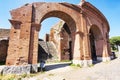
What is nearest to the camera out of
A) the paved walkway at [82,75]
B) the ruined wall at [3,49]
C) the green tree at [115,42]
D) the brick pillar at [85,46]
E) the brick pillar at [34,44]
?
the paved walkway at [82,75]

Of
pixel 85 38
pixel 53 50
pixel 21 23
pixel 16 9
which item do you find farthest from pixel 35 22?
pixel 53 50

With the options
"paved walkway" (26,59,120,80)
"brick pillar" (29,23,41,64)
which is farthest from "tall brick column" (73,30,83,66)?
"brick pillar" (29,23,41,64)

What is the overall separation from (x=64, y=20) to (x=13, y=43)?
6168 mm

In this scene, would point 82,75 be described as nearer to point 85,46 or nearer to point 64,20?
point 85,46

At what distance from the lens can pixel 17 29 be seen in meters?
8.52

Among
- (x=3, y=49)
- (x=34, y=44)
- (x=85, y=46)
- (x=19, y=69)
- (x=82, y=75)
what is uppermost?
(x=34, y=44)

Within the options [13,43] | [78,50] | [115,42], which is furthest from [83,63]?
[115,42]

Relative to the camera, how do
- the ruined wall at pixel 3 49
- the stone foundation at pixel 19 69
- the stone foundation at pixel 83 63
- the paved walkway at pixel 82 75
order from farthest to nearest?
the ruined wall at pixel 3 49 < the stone foundation at pixel 83 63 < the stone foundation at pixel 19 69 < the paved walkway at pixel 82 75

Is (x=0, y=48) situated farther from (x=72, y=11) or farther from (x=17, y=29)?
(x=72, y=11)

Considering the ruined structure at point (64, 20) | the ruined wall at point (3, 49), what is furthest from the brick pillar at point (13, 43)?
the ruined wall at point (3, 49)

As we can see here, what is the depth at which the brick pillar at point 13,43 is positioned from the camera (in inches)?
311

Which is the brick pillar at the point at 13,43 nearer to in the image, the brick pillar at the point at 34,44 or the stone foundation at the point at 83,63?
the brick pillar at the point at 34,44

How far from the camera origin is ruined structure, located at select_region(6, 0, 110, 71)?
8.29 meters

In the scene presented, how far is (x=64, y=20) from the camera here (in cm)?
1217
